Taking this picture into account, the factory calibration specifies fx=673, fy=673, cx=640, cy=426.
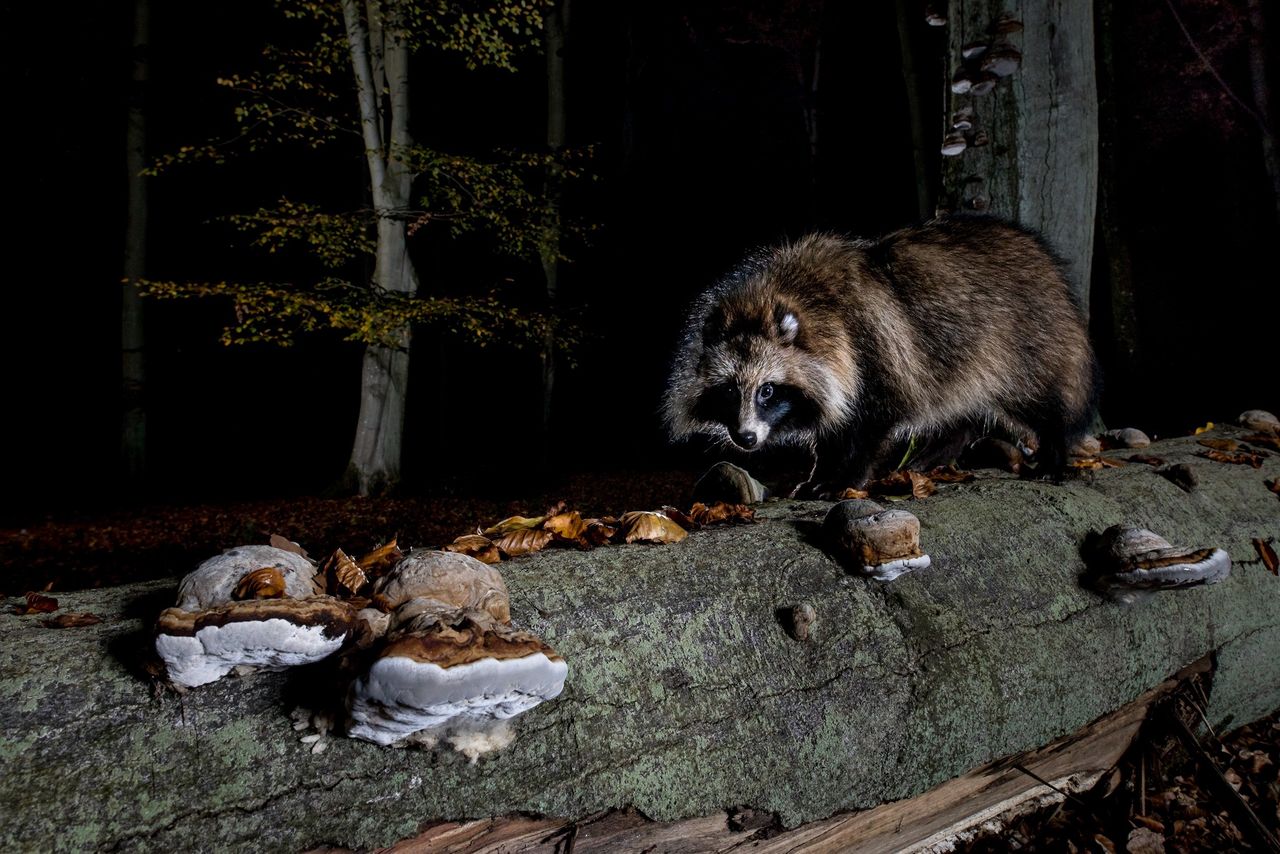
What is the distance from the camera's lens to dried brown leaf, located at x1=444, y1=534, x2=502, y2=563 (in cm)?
187

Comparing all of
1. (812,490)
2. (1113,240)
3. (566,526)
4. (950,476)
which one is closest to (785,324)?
(812,490)

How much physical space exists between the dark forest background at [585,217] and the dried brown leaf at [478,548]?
869cm

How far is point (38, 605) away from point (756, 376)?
9.98ft

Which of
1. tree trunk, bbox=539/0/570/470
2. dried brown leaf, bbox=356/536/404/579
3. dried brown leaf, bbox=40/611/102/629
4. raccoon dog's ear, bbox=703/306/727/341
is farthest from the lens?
tree trunk, bbox=539/0/570/470

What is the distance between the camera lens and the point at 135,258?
1104cm

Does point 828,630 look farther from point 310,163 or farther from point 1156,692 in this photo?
point 310,163

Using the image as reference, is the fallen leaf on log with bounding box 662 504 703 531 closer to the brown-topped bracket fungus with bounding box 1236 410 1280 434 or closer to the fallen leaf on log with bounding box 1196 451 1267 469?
the fallen leaf on log with bounding box 1196 451 1267 469

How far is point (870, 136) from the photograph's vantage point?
54.0 ft

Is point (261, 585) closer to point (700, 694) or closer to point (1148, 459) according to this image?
point (700, 694)

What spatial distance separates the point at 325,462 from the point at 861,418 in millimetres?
20218

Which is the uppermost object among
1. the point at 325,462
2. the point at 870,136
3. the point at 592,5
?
the point at 592,5

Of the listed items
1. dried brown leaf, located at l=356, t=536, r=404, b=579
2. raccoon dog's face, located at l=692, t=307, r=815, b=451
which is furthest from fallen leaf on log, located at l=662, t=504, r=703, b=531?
raccoon dog's face, located at l=692, t=307, r=815, b=451

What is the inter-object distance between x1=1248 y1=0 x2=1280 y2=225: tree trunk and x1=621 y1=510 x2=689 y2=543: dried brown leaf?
1292 centimetres

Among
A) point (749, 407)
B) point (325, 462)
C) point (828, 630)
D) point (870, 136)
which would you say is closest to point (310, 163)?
point (325, 462)
